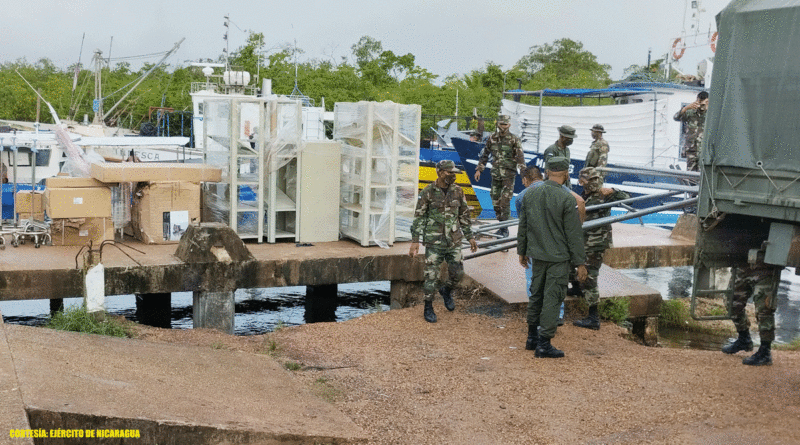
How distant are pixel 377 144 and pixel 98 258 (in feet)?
12.2

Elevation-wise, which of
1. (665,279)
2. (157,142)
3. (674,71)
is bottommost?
(665,279)

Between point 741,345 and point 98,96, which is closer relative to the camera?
point 741,345

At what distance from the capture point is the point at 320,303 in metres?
12.0

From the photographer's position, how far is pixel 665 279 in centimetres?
1667

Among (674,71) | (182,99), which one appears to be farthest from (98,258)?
(182,99)

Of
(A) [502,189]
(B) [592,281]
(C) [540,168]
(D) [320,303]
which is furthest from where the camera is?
(C) [540,168]

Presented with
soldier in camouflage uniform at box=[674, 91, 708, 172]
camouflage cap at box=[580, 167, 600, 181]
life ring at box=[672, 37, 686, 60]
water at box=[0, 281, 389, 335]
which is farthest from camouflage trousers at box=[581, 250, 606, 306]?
life ring at box=[672, 37, 686, 60]

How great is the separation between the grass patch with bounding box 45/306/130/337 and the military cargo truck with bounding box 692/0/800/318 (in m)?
5.21

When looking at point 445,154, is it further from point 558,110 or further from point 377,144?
point 377,144

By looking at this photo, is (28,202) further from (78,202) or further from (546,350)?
(546,350)

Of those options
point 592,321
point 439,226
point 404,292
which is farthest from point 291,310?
point 592,321

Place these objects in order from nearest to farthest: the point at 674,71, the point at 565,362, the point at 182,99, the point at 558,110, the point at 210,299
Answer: the point at 565,362 < the point at 210,299 < the point at 558,110 < the point at 674,71 < the point at 182,99

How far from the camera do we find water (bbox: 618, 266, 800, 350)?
11164mm

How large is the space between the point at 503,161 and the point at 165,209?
4507 millimetres
